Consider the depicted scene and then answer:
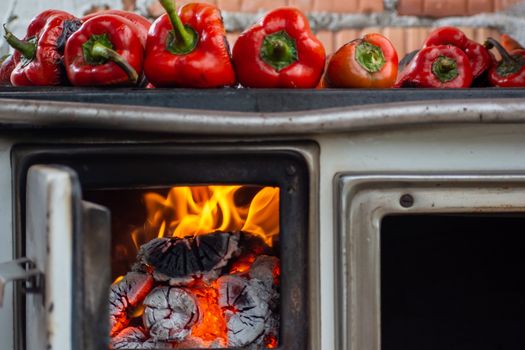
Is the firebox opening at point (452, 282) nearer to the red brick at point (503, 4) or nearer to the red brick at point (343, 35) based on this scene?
the red brick at point (343, 35)

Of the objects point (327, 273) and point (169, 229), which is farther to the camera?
point (169, 229)

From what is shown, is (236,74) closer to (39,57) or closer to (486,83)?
(39,57)

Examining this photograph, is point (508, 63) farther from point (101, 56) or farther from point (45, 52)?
point (45, 52)

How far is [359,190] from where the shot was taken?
141cm

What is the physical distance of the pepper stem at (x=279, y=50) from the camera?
1.58 meters

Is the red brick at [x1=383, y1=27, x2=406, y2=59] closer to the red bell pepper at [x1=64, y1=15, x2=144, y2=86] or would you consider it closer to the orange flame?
the orange flame

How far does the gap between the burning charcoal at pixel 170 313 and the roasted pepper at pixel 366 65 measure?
2.01 ft

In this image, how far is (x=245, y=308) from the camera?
1.61 metres

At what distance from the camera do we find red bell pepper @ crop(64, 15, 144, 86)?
1541 mm

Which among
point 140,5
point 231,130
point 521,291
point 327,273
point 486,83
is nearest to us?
point 231,130

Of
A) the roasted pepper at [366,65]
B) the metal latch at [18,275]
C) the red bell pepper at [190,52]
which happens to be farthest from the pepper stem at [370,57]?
the metal latch at [18,275]

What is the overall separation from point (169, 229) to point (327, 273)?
482 millimetres

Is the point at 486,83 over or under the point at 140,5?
under

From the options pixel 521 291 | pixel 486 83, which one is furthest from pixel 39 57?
pixel 521 291
